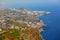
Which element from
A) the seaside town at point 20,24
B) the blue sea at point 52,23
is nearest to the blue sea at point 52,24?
the blue sea at point 52,23

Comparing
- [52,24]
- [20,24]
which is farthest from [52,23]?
[20,24]

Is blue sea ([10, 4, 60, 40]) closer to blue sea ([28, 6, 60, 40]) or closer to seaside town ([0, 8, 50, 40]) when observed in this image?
blue sea ([28, 6, 60, 40])

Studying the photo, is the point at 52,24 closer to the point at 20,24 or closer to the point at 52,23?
the point at 52,23

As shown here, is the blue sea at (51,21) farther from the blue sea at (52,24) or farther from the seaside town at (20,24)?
the seaside town at (20,24)

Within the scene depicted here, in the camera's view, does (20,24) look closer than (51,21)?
Yes

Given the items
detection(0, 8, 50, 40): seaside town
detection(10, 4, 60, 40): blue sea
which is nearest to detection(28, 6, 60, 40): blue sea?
detection(10, 4, 60, 40): blue sea

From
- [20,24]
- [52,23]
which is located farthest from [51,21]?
[20,24]

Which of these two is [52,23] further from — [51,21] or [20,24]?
[20,24]

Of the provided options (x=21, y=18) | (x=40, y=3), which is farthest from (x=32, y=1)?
(x=21, y=18)

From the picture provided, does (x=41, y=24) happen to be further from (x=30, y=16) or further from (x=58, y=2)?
(x=58, y=2)
